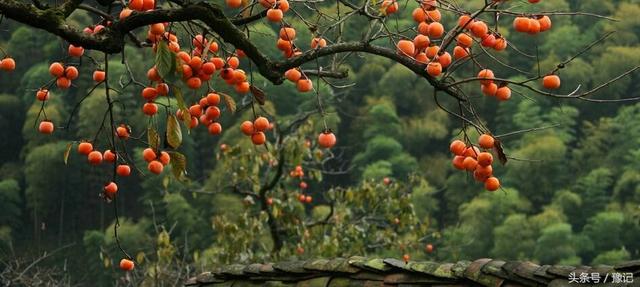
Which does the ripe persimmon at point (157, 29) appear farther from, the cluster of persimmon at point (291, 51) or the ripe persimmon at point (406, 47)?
the ripe persimmon at point (406, 47)

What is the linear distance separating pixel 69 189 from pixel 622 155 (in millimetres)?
20281

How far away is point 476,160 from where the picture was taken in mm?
2338

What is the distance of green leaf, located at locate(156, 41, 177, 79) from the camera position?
203cm

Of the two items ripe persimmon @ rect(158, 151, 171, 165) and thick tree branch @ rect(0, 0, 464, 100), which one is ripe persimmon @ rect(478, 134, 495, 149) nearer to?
thick tree branch @ rect(0, 0, 464, 100)

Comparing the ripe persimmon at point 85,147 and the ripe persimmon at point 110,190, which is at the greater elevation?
the ripe persimmon at point 85,147

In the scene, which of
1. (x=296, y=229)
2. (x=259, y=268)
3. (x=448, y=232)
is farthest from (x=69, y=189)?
(x=259, y=268)

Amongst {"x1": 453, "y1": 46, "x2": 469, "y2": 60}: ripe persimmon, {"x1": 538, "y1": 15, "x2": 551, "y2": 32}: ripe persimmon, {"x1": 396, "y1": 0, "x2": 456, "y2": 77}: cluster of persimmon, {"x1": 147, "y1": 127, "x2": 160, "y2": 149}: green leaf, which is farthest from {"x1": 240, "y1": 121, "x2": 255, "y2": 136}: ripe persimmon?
{"x1": 538, "y1": 15, "x2": 551, "y2": 32}: ripe persimmon

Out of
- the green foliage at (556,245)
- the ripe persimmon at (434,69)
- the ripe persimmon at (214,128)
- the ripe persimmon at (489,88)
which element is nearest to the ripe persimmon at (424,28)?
the ripe persimmon at (489,88)

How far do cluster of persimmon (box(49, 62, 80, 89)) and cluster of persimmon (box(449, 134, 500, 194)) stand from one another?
3.46 ft

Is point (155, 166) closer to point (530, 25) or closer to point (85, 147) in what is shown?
point (85, 147)

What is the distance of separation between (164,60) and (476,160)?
29.8 inches

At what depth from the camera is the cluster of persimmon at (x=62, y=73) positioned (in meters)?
2.73

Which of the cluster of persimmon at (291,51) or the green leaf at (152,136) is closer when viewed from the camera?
the green leaf at (152,136)

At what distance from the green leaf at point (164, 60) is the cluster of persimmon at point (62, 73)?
2.52 ft
